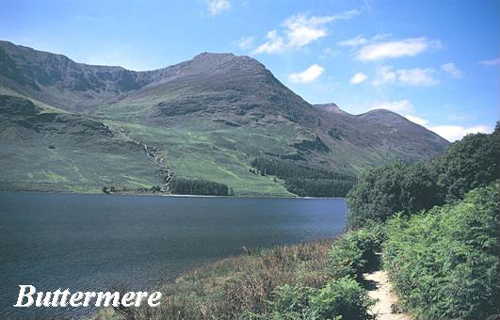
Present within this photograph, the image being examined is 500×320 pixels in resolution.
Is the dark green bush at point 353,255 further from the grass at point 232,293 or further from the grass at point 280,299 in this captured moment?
the grass at point 232,293

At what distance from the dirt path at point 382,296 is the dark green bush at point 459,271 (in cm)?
93

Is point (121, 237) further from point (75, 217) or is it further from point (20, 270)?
point (75, 217)

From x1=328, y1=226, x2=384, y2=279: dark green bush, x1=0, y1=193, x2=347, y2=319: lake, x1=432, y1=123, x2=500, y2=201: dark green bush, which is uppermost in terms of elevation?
x1=432, y1=123, x2=500, y2=201: dark green bush

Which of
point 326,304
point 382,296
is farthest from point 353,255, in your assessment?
point 326,304

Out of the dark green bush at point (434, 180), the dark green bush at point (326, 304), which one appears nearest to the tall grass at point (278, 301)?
the dark green bush at point (326, 304)

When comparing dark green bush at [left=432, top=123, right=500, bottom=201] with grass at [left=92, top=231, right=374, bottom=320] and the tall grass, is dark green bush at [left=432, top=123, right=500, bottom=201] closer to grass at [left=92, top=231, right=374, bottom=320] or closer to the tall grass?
grass at [left=92, top=231, right=374, bottom=320]

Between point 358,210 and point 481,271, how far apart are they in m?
50.4

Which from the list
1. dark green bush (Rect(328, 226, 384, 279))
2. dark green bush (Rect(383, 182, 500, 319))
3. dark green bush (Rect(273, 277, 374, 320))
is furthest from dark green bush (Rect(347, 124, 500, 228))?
dark green bush (Rect(273, 277, 374, 320))

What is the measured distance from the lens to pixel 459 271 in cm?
1600

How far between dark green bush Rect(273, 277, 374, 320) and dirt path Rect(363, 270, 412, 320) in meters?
1.25

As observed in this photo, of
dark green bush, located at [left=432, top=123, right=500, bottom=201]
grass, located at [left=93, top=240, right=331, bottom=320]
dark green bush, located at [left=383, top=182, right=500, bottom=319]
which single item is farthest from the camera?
dark green bush, located at [left=432, top=123, right=500, bottom=201]

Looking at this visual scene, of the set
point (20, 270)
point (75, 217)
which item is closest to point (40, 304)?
point (20, 270)

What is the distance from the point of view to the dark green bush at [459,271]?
15.1m

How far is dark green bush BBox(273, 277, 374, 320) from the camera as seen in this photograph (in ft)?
54.2
